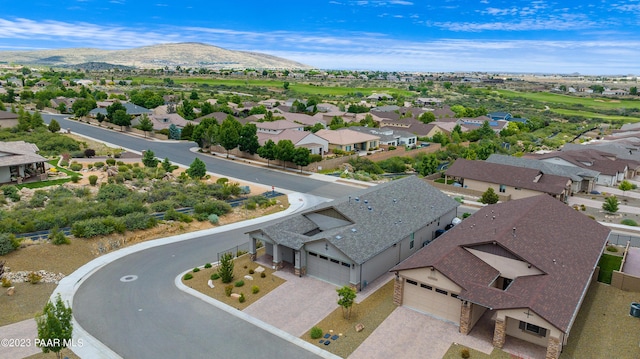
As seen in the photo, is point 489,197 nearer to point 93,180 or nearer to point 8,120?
point 93,180

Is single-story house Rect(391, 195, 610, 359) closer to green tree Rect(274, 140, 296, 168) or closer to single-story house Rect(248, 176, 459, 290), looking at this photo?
single-story house Rect(248, 176, 459, 290)

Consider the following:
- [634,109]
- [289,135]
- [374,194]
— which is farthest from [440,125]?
[634,109]

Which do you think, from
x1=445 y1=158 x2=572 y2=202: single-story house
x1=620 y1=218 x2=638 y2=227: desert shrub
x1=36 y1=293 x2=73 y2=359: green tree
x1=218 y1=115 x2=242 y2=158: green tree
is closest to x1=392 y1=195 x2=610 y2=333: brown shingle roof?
x1=620 y1=218 x2=638 y2=227: desert shrub

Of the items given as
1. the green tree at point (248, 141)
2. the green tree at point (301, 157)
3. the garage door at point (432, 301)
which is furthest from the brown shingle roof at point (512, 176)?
the garage door at point (432, 301)

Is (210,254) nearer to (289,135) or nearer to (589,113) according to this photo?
(289,135)

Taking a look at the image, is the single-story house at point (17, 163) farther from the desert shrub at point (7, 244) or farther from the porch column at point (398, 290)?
the porch column at point (398, 290)

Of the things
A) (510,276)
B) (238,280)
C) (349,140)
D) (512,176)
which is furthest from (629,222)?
(349,140)
